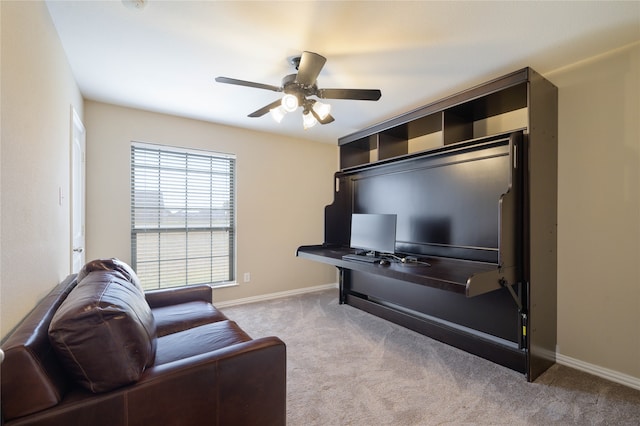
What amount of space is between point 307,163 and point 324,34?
272 cm

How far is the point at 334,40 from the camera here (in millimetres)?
1955

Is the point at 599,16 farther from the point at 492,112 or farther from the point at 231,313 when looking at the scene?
the point at 231,313


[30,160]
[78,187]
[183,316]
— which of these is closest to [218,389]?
[183,316]

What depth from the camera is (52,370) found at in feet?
3.33

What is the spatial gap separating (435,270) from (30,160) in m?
2.46

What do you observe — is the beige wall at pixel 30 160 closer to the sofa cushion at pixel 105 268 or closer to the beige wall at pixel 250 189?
the sofa cushion at pixel 105 268

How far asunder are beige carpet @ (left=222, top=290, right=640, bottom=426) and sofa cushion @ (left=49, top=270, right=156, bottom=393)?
41.9 inches

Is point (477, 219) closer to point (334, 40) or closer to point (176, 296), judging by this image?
point (334, 40)

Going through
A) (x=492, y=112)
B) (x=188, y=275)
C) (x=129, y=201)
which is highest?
(x=492, y=112)

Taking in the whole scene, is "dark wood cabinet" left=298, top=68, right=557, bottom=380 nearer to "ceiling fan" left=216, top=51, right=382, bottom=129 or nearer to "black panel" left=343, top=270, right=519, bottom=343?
"black panel" left=343, top=270, right=519, bottom=343

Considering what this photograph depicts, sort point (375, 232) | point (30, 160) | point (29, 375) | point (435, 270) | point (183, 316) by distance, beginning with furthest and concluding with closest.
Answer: point (375, 232) < point (435, 270) < point (183, 316) < point (30, 160) < point (29, 375)

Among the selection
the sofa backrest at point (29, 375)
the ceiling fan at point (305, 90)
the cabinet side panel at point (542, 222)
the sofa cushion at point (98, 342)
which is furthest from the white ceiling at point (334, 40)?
the sofa backrest at point (29, 375)

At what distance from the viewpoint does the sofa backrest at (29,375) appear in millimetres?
912

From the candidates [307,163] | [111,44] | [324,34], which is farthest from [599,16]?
[307,163]
